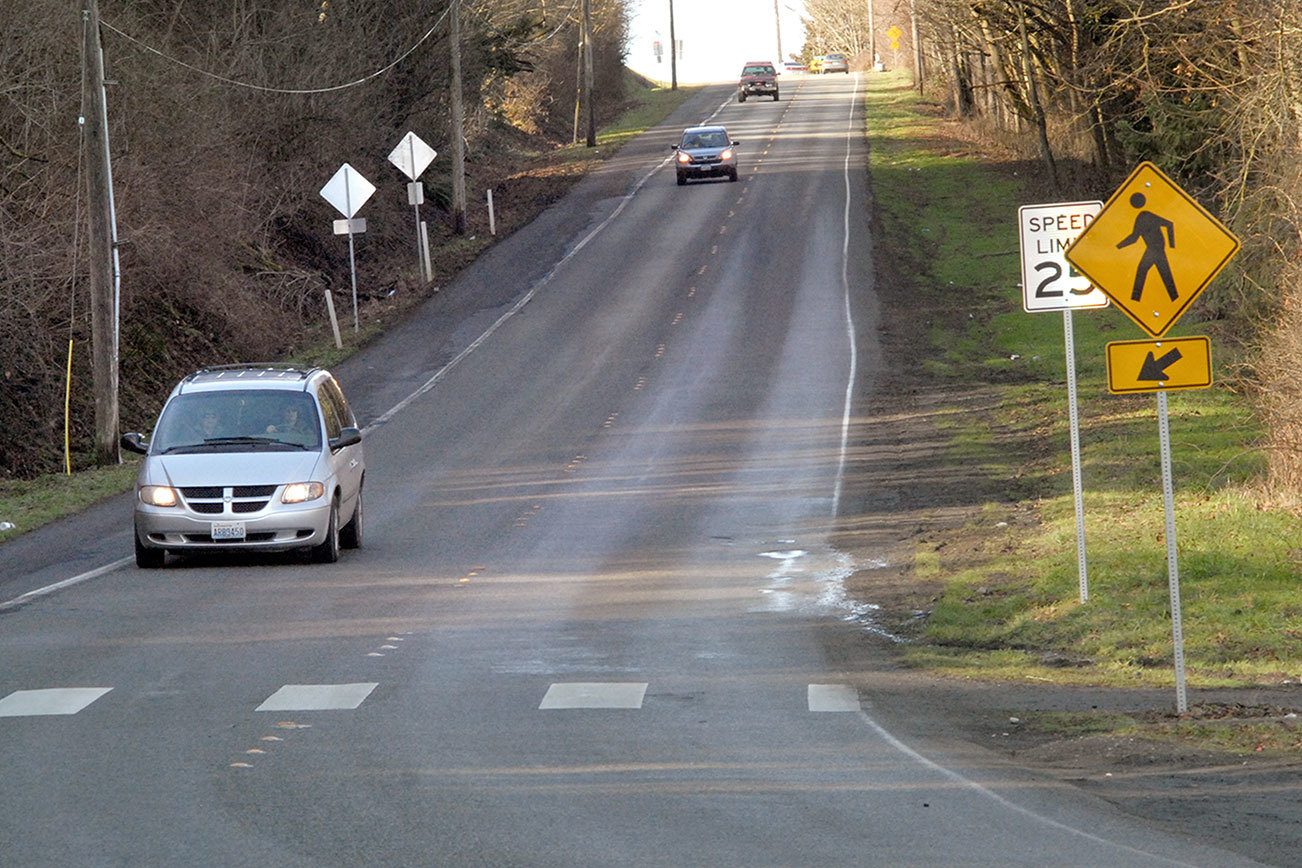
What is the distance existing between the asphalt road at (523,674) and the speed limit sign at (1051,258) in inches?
122

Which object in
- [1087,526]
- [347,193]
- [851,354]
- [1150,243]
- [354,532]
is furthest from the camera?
[347,193]

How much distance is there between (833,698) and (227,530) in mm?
7408

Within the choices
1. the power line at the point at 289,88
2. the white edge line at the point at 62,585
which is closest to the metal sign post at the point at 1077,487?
the white edge line at the point at 62,585

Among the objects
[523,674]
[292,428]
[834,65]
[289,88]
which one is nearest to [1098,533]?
[523,674]

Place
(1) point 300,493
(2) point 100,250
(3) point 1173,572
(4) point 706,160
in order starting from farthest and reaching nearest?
(4) point 706,160, (2) point 100,250, (1) point 300,493, (3) point 1173,572

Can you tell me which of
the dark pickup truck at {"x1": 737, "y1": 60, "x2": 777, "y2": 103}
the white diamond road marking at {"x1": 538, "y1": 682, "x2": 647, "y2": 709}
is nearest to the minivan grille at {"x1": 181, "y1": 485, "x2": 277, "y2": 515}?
the white diamond road marking at {"x1": 538, "y1": 682, "x2": 647, "y2": 709}

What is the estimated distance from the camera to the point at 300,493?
632 inches

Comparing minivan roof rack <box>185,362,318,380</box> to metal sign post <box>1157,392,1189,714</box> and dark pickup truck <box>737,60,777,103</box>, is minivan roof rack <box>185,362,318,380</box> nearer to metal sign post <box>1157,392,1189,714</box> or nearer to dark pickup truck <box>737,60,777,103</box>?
metal sign post <box>1157,392,1189,714</box>

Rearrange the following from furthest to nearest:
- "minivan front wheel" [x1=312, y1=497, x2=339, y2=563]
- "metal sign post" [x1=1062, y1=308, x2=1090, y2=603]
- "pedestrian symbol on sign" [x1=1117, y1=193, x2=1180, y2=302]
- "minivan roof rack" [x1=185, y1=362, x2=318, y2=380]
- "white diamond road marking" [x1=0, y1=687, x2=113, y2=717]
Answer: "minivan roof rack" [x1=185, y1=362, x2=318, y2=380] → "minivan front wheel" [x1=312, y1=497, x2=339, y2=563] → "metal sign post" [x1=1062, y1=308, x2=1090, y2=603] → "pedestrian symbol on sign" [x1=1117, y1=193, x2=1180, y2=302] → "white diamond road marking" [x1=0, y1=687, x2=113, y2=717]

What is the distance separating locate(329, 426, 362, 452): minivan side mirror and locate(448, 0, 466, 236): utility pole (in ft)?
91.2

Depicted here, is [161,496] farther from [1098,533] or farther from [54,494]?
[1098,533]

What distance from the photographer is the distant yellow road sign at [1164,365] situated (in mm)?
10414

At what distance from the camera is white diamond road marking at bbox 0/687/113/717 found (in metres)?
Result: 10.1

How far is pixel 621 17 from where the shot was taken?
303 ft
